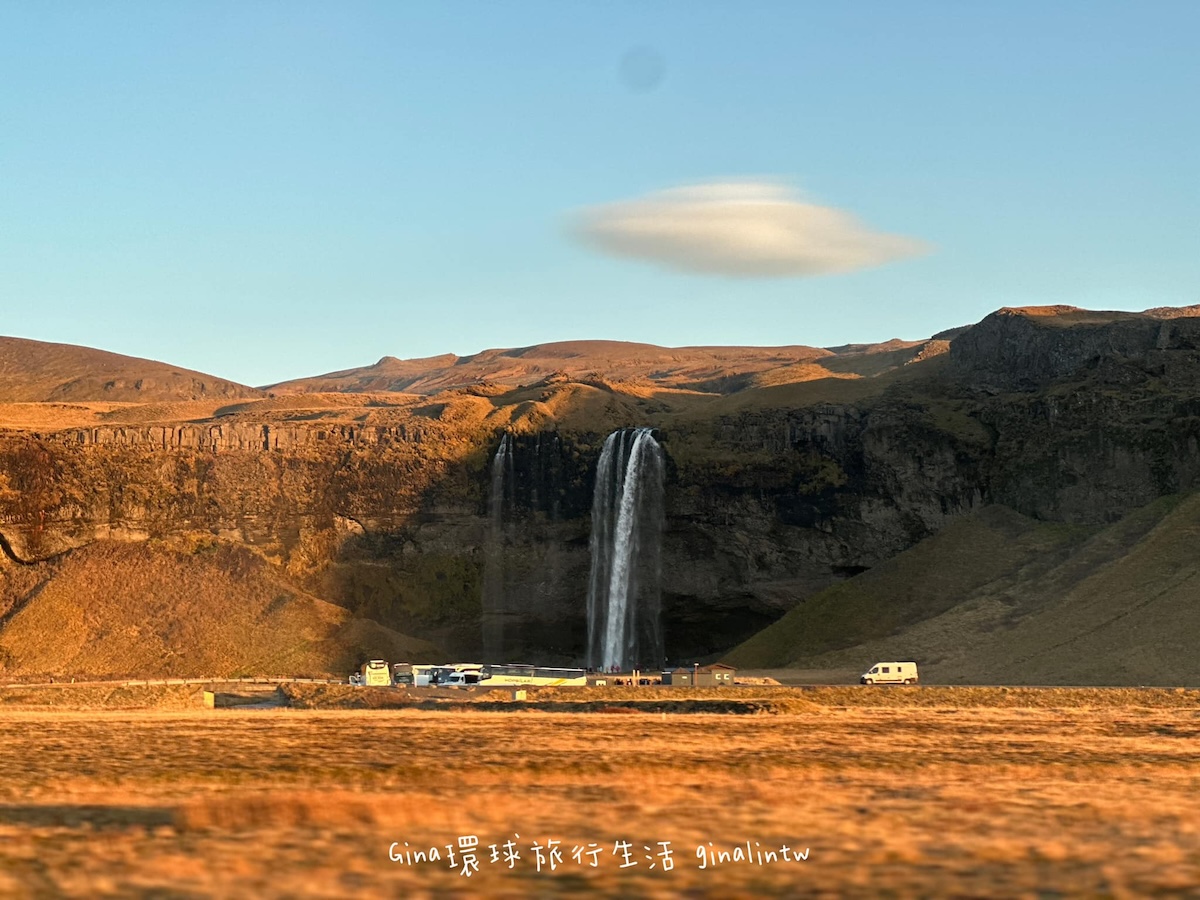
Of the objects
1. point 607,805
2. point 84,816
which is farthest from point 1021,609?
point 84,816

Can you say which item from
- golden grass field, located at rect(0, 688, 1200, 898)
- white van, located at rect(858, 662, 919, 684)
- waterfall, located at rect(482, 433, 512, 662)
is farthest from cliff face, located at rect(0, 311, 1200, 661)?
golden grass field, located at rect(0, 688, 1200, 898)

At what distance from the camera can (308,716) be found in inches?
1786

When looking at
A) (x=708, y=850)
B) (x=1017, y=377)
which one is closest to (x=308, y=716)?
(x=708, y=850)

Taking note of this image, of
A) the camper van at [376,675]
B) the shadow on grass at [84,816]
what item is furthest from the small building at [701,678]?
the shadow on grass at [84,816]

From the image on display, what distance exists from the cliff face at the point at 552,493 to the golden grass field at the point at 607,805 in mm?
47101

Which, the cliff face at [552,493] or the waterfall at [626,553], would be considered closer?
the waterfall at [626,553]

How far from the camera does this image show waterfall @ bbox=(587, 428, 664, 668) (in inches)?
3371

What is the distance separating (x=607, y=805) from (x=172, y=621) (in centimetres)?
6604

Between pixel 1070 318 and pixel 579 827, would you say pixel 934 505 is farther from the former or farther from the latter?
pixel 579 827

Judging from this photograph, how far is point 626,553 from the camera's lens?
287 feet

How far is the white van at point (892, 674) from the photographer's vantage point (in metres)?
60.9

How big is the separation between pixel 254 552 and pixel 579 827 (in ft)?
237

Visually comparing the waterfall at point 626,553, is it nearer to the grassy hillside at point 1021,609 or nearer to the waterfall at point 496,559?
the waterfall at point 496,559

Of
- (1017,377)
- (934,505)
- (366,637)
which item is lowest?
(366,637)
